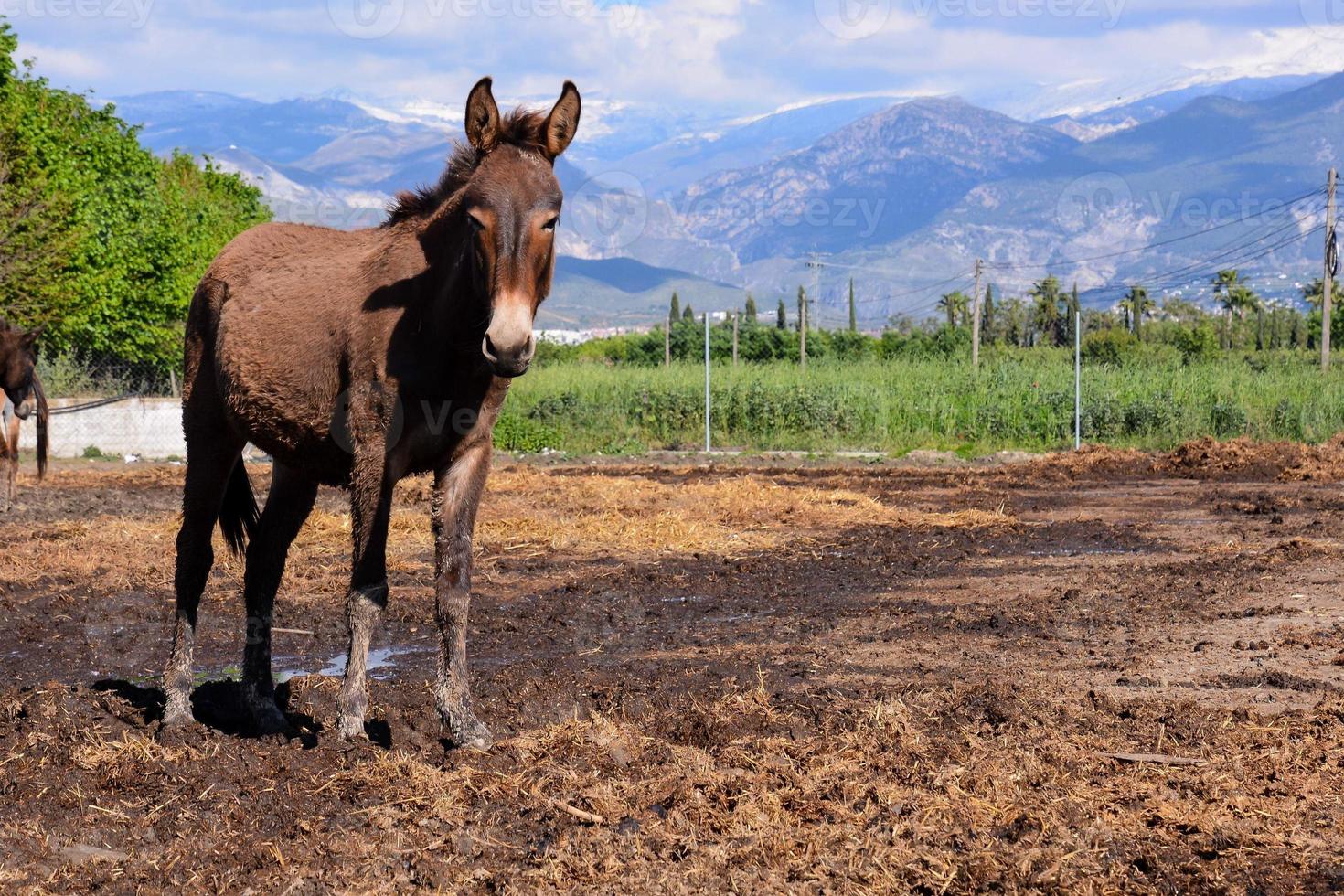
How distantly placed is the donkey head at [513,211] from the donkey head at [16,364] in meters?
11.9

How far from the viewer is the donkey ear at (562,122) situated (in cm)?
541

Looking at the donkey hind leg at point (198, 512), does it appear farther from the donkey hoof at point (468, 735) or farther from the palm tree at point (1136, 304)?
the palm tree at point (1136, 304)

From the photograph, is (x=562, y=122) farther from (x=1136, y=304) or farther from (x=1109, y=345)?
(x=1136, y=304)

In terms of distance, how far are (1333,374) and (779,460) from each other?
14884 millimetres

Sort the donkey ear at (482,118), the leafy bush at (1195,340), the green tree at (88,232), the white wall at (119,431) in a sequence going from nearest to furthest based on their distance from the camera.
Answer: the donkey ear at (482,118), the green tree at (88,232), the white wall at (119,431), the leafy bush at (1195,340)

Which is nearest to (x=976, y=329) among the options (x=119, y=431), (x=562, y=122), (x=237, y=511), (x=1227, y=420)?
(x=1227, y=420)

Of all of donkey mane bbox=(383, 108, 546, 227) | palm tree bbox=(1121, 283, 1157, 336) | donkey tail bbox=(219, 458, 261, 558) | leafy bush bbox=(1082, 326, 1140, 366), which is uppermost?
palm tree bbox=(1121, 283, 1157, 336)

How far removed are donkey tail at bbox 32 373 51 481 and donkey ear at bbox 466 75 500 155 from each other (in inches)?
459

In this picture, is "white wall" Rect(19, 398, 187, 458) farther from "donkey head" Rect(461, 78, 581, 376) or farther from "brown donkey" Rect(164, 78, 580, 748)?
"donkey head" Rect(461, 78, 581, 376)

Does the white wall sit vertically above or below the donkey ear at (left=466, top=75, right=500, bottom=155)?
below

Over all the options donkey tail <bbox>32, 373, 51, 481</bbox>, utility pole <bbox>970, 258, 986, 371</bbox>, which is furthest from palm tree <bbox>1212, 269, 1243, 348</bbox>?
donkey tail <bbox>32, 373, 51, 481</bbox>

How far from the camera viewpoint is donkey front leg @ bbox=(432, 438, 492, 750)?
5.61 metres

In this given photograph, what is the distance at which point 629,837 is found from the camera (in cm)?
441

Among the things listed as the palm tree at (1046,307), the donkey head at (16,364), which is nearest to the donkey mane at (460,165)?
the donkey head at (16,364)
